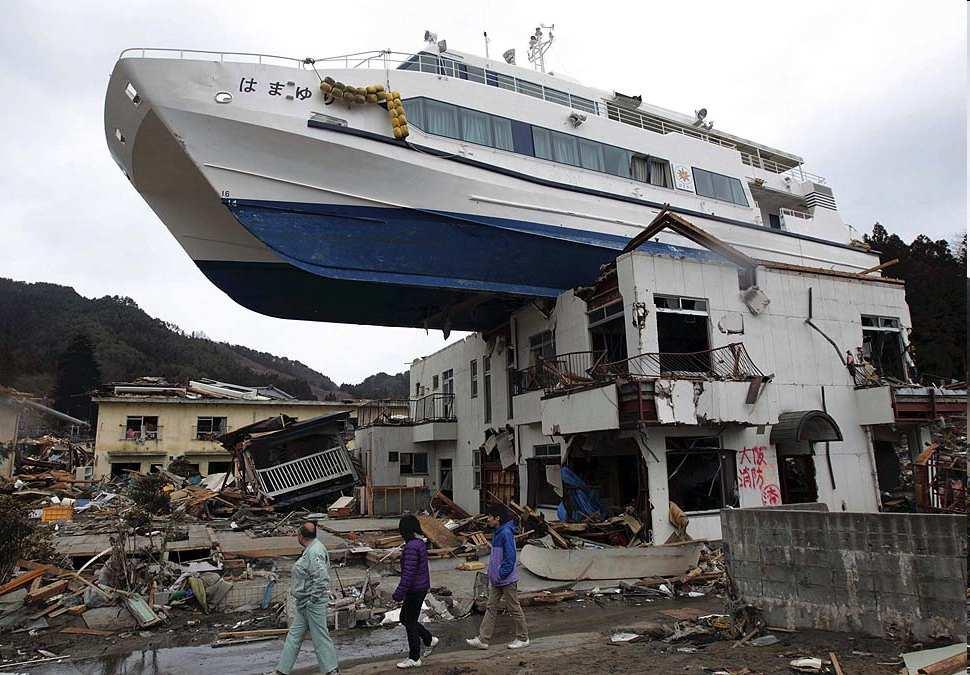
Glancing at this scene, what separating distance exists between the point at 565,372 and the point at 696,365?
3.25 m

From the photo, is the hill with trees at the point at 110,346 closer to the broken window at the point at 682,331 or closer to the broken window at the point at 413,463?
the broken window at the point at 413,463

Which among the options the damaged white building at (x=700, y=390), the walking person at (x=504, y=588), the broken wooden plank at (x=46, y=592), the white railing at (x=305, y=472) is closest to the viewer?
the walking person at (x=504, y=588)

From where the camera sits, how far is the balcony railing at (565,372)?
14.2 metres

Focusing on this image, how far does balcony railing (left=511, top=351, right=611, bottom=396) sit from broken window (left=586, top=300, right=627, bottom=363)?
0.32 metres

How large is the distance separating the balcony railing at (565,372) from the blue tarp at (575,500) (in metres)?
2.09

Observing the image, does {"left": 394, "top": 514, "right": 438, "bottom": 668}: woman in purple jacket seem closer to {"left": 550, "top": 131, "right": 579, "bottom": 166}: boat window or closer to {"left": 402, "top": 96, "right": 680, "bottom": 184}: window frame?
{"left": 402, "top": 96, "right": 680, "bottom": 184}: window frame

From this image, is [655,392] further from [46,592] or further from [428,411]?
[428,411]

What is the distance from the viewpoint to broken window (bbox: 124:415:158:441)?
1330 inches

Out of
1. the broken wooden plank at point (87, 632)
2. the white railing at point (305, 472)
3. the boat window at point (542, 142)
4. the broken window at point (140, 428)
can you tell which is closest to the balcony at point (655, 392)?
the boat window at point (542, 142)

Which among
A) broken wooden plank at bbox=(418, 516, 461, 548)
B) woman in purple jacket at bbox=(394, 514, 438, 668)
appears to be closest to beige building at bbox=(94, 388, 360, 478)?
broken wooden plank at bbox=(418, 516, 461, 548)

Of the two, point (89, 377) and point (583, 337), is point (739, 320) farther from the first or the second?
point (89, 377)

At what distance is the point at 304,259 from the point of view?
14.9m

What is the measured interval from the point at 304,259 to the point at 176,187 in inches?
152

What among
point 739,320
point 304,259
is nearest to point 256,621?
point 304,259
